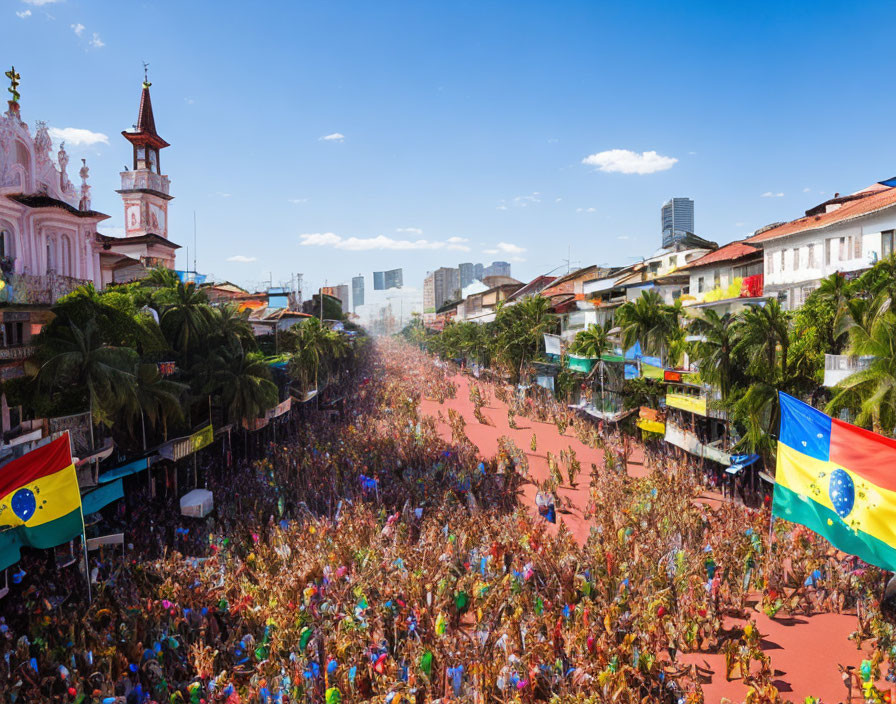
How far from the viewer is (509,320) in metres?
46.1

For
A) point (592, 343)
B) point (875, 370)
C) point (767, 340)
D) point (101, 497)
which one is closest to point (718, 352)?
point (767, 340)

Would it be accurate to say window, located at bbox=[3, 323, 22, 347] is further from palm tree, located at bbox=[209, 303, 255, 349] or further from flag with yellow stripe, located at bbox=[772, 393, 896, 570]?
flag with yellow stripe, located at bbox=[772, 393, 896, 570]

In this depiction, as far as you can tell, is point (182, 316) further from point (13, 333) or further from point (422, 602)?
point (422, 602)

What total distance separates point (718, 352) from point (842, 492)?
9.85 meters

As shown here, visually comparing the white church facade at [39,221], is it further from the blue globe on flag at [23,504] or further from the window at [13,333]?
the blue globe on flag at [23,504]

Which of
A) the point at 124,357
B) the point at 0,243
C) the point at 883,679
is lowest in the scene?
the point at 883,679

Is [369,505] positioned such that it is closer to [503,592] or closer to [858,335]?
[503,592]

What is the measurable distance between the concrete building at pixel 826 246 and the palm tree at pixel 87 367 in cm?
2121

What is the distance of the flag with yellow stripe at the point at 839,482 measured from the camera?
368 inches

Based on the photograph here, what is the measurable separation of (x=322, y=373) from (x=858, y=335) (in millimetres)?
30935

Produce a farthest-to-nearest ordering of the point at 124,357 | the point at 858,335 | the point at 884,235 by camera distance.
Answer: the point at 884,235, the point at 124,357, the point at 858,335

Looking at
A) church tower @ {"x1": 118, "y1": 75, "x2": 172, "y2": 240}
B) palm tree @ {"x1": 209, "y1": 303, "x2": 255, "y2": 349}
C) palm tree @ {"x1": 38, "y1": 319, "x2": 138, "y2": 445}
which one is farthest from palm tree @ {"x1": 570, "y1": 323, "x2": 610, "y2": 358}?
church tower @ {"x1": 118, "y1": 75, "x2": 172, "y2": 240}

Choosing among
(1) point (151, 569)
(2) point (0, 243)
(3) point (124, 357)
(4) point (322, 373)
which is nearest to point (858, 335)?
(1) point (151, 569)

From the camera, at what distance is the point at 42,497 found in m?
10.9
